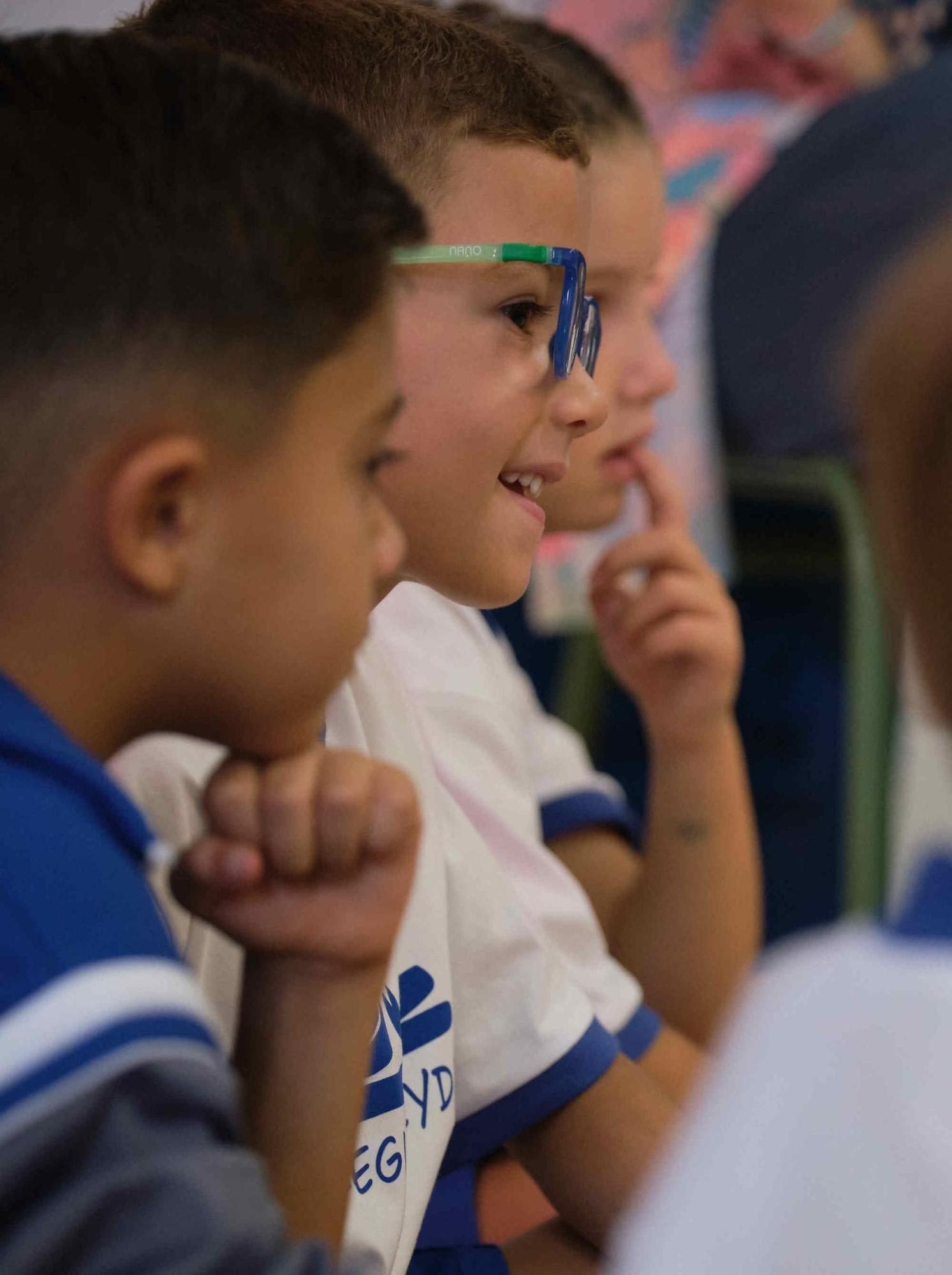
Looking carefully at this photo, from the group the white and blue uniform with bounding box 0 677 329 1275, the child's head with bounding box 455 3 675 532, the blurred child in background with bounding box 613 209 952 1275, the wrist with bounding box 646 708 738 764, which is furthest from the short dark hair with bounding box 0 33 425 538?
the wrist with bounding box 646 708 738 764

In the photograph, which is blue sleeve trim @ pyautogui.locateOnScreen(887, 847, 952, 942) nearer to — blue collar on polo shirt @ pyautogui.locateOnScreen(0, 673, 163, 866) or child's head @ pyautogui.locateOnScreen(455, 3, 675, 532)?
blue collar on polo shirt @ pyautogui.locateOnScreen(0, 673, 163, 866)

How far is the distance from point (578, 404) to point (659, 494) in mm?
379

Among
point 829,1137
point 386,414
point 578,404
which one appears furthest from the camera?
point 578,404

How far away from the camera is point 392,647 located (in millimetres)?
1115

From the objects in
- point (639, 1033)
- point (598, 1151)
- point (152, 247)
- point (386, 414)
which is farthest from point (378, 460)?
point (639, 1033)

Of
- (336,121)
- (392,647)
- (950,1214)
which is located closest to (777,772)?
(392,647)

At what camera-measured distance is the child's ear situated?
23.0 inches

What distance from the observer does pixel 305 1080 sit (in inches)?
24.6

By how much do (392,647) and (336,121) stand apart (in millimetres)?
499

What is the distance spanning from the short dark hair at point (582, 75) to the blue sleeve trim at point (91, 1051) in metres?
0.88

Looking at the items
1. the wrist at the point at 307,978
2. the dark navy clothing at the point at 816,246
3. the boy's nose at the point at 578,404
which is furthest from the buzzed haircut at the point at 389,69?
the dark navy clothing at the point at 816,246

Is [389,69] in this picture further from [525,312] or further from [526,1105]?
[526,1105]

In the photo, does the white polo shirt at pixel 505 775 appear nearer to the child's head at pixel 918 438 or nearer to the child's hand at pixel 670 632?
the child's hand at pixel 670 632

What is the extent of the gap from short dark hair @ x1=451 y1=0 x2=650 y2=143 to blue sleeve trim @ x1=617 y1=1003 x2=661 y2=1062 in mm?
663
